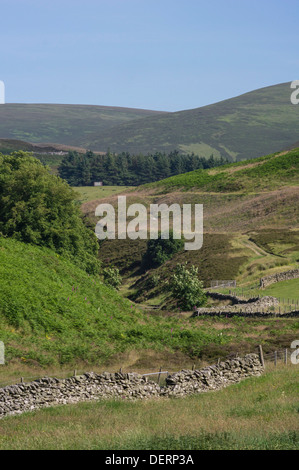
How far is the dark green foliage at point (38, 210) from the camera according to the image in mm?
53750

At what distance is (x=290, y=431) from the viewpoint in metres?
17.8

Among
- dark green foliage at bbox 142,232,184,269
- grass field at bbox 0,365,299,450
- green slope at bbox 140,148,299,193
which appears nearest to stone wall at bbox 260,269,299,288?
dark green foliage at bbox 142,232,184,269

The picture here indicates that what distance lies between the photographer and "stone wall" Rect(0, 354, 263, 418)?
78.0 ft

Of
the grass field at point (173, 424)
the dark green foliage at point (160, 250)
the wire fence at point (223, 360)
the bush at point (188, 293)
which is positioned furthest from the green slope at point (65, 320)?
the dark green foliage at point (160, 250)

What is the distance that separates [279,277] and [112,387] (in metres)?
48.2

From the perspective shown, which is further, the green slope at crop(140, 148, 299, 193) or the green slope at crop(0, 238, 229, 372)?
the green slope at crop(140, 148, 299, 193)

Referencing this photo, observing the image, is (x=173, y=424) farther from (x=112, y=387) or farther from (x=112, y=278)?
(x=112, y=278)

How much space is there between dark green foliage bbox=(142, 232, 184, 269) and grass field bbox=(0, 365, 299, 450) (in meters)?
75.8

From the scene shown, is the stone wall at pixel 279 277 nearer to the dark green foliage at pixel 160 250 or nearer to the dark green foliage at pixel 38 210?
the dark green foliage at pixel 38 210

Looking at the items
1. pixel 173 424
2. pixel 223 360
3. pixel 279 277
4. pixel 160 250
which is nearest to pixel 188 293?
pixel 279 277

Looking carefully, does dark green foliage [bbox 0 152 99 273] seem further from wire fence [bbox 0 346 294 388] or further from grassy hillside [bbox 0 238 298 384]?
wire fence [bbox 0 346 294 388]

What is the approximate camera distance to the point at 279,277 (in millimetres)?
71500

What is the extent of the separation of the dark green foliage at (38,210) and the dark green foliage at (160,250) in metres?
42.6
